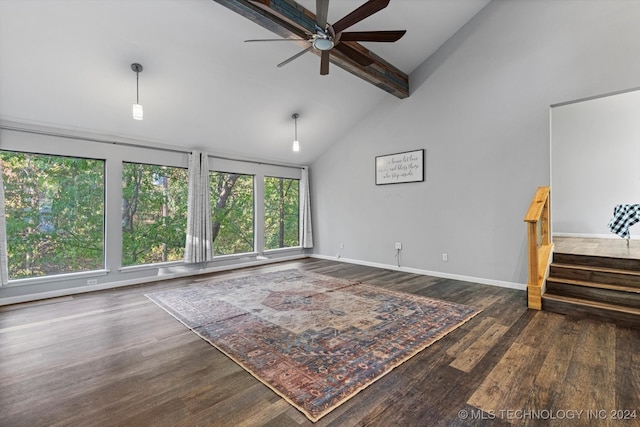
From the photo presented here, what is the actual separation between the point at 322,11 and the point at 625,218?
549 centimetres

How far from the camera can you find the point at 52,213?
4.21 metres

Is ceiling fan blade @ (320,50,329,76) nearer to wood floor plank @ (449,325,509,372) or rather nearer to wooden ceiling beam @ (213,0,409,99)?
wooden ceiling beam @ (213,0,409,99)

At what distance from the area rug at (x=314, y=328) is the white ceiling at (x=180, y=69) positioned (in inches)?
108

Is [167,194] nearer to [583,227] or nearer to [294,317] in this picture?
[294,317]

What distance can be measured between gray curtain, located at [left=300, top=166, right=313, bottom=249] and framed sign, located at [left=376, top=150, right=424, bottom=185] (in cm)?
208

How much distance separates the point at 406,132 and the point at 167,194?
4648 millimetres

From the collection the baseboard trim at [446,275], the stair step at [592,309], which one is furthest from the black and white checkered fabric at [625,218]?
the stair step at [592,309]

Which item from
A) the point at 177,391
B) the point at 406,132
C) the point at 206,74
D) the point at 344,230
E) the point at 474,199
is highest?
the point at 206,74

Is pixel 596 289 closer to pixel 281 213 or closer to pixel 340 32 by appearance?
pixel 340 32

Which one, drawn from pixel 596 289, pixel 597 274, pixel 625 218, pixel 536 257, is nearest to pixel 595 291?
pixel 596 289

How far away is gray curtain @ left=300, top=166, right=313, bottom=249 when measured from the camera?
7324mm

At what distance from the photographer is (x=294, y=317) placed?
320 centimetres

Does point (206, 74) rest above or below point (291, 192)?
above

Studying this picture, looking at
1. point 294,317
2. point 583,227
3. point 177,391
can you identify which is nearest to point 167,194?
A: point 294,317
